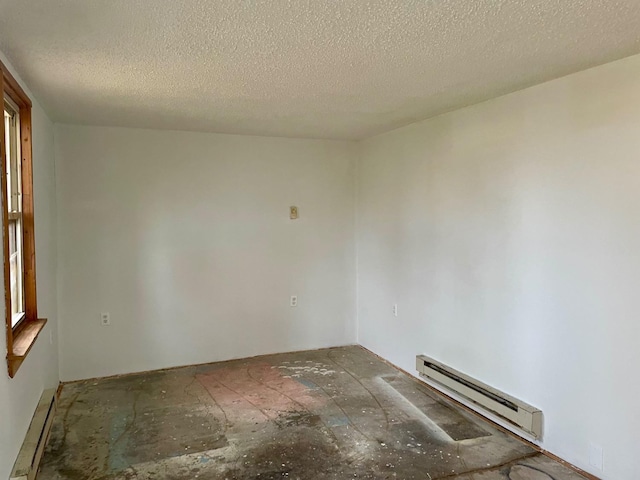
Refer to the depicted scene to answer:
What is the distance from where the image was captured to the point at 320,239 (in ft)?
15.2

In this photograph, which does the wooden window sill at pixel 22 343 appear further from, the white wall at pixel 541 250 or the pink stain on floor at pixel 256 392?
the white wall at pixel 541 250

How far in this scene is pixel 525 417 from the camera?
8.84 feet

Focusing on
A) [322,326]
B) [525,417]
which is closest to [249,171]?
[322,326]

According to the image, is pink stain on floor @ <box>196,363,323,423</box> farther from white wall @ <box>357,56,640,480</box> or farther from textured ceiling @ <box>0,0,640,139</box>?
textured ceiling @ <box>0,0,640,139</box>

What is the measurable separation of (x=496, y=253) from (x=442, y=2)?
182 cm

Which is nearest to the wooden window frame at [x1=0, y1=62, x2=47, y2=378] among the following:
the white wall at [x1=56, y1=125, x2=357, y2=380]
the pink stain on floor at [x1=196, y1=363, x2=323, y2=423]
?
the white wall at [x1=56, y1=125, x2=357, y2=380]

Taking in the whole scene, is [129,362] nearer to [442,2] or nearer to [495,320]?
[495,320]

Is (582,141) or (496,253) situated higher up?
(582,141)

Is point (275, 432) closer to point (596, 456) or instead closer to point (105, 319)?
point (596, 456)

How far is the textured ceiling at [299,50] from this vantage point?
5.39ft

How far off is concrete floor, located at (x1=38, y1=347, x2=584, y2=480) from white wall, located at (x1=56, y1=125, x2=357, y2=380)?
0.38 metres

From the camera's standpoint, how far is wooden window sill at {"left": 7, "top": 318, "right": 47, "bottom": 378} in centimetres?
207

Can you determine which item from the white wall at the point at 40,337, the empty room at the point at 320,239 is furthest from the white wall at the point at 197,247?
the white wall at the point at 40,337

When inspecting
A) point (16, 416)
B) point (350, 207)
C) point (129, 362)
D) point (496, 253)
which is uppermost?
point (350, 207)
